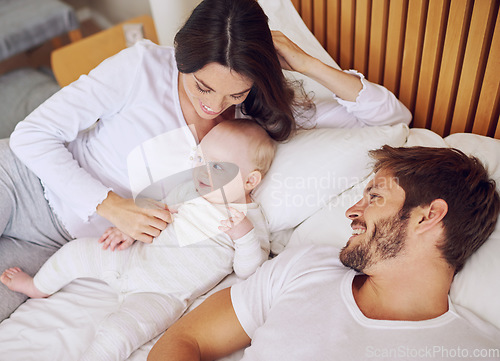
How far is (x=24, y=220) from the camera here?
143 centimetres

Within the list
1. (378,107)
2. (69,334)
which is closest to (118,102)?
(69,334)

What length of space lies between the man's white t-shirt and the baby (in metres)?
0.16

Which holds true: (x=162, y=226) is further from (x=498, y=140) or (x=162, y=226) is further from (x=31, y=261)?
(x=498, y=140)

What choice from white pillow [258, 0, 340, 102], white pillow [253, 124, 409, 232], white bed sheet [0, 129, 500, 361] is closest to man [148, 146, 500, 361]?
white bed sheet [0, 129, 500, 361]

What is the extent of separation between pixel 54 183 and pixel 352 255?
89 cm

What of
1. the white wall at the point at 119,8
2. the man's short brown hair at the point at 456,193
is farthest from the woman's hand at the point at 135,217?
Answer: the white wall at the point at 119,8

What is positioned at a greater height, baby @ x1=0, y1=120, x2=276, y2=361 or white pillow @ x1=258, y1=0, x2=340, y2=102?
white pillow @ x1=258, y1=0, x2=340, y2=102

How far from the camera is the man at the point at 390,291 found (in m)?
0.94

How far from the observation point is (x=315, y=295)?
3.43 ft

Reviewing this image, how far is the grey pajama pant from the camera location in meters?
1.40

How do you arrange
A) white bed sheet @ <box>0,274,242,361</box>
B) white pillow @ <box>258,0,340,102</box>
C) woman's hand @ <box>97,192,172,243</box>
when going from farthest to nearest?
white pillow @ <box>258,0,340,102</box>
woman's hand @ <box>97,192,172,243</box>
white bed sheet @ <box>0,274,242,361</box>

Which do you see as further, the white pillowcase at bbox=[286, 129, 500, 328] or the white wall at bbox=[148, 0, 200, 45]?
the white wall at bbox=[148, 0, 200, 45]

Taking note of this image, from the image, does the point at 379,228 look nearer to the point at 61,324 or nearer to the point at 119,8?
the point at 61,324

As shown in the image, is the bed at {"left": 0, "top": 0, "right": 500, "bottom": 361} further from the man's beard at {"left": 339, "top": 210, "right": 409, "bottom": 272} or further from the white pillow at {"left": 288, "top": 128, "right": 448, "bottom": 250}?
the man's beard at {"left": 339, "top": 210, "right": 409, "bottom": 272}
